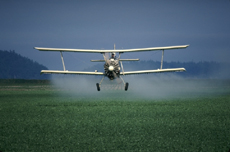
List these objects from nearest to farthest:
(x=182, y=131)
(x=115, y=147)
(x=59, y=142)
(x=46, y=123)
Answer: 1. (x=115, y=147)
2. (x=59, y=142)
3. (x=182, y=131)
4. (x=46, y=123)

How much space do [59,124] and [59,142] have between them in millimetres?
6493

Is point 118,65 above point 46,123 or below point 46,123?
above

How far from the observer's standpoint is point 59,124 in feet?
77.7

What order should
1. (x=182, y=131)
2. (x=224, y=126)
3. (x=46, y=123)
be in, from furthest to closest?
1. (x=46, y=123)
2. (x=224, y=126)
3. (x=182, y=131)

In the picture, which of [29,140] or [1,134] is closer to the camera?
[29,140]

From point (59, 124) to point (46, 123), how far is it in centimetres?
135

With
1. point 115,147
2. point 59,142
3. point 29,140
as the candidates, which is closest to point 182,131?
point 115,147

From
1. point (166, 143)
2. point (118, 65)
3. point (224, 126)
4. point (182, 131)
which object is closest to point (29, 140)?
point (166, 143)

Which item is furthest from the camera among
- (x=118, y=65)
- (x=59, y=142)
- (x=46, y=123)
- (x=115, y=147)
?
(x=118, y=65)

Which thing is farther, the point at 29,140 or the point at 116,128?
the point at 116,128

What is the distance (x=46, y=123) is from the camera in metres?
24.4

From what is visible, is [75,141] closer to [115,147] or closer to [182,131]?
[115,147]

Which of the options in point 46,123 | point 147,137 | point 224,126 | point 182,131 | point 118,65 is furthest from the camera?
point 118,65

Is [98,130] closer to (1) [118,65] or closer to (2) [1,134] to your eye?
(2) [1,134]
